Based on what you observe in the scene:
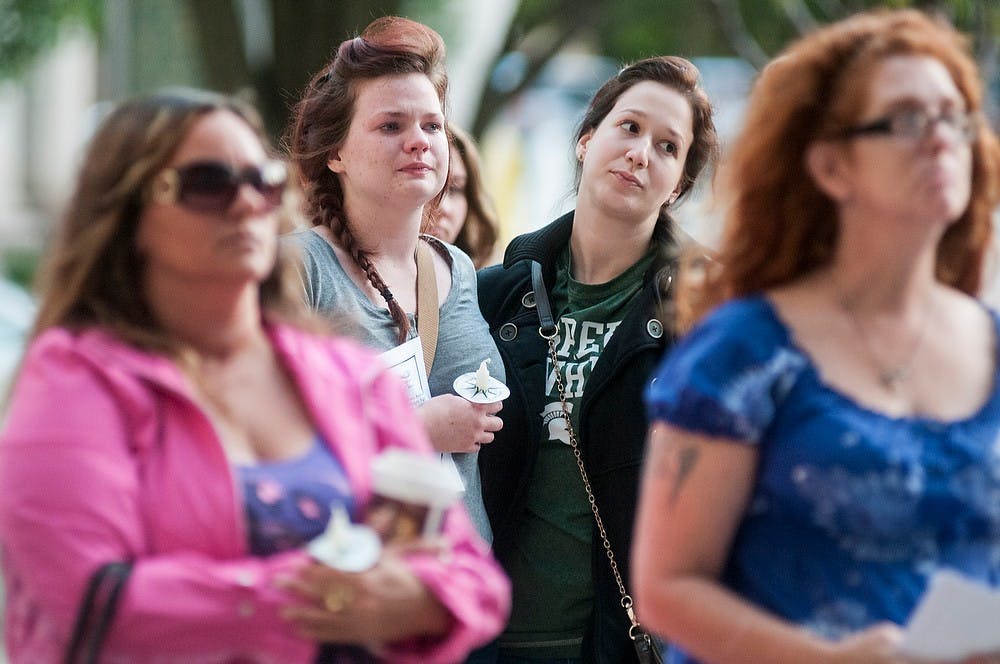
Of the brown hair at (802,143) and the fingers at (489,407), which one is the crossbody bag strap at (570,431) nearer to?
the fingers at (489,407)

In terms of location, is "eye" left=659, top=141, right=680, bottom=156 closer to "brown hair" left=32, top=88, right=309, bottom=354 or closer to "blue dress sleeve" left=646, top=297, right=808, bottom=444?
"blue dress sleeve" left=646, top=297, right=808, bottom=444

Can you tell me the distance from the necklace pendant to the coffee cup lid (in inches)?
30.0

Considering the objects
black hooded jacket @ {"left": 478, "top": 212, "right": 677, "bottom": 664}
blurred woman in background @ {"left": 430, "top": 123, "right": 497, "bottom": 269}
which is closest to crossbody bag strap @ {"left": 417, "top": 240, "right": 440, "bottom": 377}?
black hooded jacket @ {"left": 478, "top": 212, "right": 677, "bottom": 664}

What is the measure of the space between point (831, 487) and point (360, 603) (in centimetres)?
78

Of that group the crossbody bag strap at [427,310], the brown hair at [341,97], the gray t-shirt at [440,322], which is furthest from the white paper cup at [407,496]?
the brown hair at [341,97]

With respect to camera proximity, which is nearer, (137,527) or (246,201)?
(137,527)

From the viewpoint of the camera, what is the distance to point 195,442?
8.07 ft

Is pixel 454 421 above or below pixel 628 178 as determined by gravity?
below

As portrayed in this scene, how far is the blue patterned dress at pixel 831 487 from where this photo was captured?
8.16ft

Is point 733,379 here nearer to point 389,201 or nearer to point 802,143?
point 802,143

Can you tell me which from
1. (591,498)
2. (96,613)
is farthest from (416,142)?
(96,613)

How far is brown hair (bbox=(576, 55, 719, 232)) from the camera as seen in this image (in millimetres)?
4277

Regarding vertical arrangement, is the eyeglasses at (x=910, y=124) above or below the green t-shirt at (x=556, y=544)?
above

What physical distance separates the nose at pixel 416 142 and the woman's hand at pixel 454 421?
67 cm
